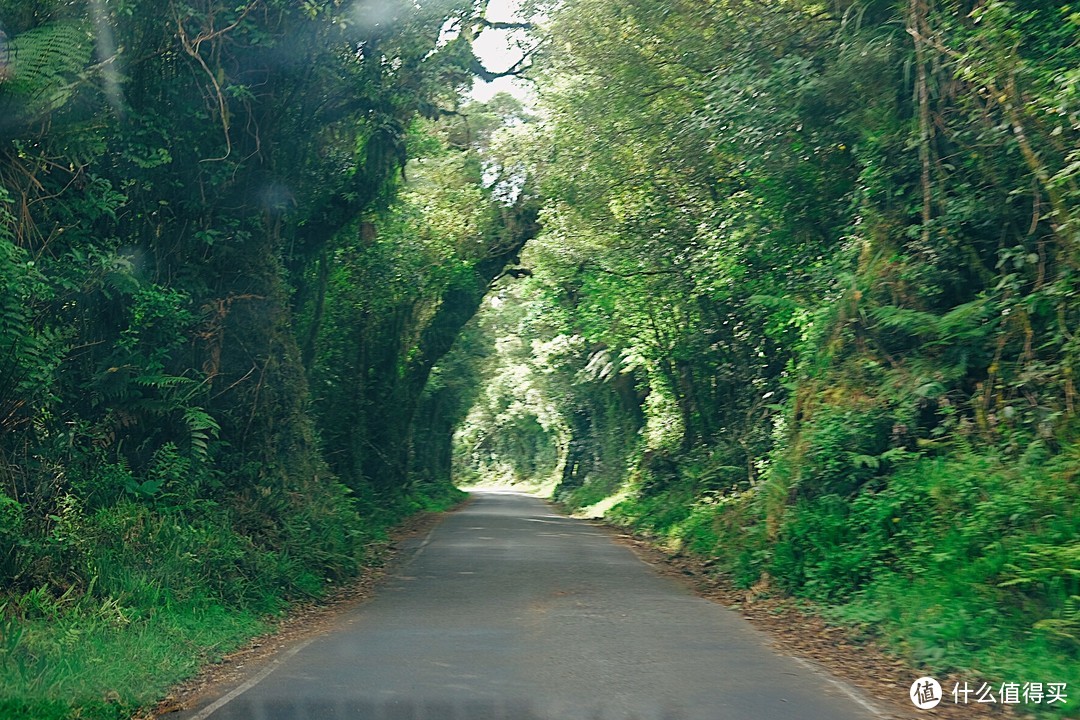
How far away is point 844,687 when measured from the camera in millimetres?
8453

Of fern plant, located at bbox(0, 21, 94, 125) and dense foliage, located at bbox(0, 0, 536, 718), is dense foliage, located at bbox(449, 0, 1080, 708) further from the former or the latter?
fern plant, located at bbox(0, 21, 94, 125)

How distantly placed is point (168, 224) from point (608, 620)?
7811mm

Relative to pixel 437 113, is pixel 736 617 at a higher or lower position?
lower

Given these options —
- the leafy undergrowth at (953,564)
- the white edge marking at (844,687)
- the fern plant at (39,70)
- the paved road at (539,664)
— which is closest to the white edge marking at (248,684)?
the paved road at (539,664)

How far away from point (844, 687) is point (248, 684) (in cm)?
492

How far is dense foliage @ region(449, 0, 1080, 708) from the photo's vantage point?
400 inches

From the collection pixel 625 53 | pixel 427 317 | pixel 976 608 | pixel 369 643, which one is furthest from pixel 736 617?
pixel 427 317

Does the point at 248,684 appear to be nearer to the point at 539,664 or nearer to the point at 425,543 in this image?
the point at 539,664

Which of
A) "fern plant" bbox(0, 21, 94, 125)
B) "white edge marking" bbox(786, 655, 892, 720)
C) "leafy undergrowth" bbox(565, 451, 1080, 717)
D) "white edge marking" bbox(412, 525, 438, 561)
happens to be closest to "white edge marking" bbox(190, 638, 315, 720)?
"white edge marking" bbox(786, 655, 892, 720)

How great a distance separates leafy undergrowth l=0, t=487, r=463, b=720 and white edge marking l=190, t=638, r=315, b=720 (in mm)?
509

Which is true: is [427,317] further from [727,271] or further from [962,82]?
[962,82]

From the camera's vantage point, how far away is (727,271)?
19172 mm

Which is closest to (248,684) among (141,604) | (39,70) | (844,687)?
(141,604)

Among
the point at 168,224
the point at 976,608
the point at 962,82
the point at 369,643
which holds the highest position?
the point at 962,82
